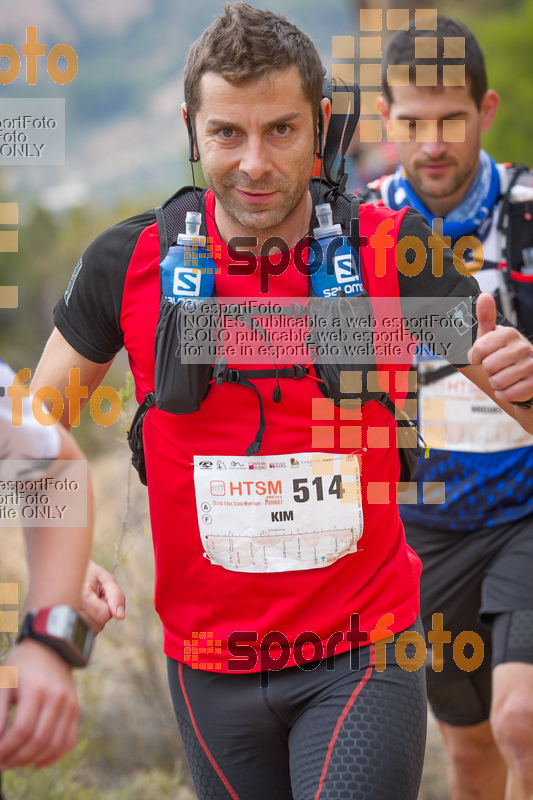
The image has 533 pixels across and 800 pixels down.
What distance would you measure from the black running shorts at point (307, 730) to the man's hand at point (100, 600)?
448mm

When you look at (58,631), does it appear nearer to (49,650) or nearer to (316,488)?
(49,650)

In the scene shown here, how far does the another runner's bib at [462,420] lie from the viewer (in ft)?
11.3

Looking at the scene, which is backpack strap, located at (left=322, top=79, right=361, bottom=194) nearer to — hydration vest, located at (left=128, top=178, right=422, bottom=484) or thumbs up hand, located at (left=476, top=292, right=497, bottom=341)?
hydration vest, located at (left=128, top=178, right=422, bottom=484)

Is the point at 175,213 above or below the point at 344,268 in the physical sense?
above

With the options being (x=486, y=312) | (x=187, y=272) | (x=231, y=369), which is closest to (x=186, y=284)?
(x=187, y=272)

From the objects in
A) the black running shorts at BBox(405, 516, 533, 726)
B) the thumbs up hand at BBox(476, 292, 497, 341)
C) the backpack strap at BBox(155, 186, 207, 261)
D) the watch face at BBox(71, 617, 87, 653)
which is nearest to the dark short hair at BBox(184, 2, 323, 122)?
the backpack strap at BBox(155, 186, 207, 261)

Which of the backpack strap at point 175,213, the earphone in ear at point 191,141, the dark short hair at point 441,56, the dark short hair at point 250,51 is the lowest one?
the backpack strap at point 175,213

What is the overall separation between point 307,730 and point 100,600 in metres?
0.64

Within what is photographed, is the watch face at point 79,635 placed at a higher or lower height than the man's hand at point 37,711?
higher

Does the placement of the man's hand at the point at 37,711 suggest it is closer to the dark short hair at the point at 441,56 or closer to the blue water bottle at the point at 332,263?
the blue water bottle at the point at 332,263

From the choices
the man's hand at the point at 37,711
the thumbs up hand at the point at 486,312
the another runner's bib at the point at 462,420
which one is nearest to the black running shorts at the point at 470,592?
the another runner's bib at the point at 462,420

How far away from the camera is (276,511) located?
7.93 feet

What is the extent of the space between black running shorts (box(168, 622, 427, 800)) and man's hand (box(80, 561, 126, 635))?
0.45 metres

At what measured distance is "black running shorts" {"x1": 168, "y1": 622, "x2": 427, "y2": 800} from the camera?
87.7 inches
